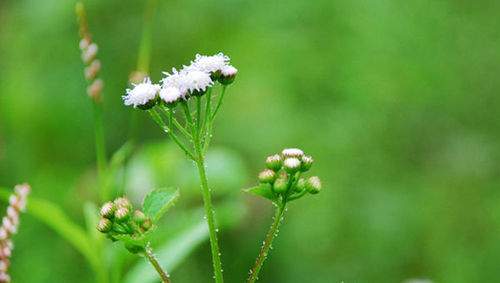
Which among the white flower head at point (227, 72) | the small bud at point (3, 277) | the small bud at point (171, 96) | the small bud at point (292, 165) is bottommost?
the small bud at point (3, 277)

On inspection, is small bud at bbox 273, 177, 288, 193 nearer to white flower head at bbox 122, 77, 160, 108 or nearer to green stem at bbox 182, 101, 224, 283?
green stem at bbox 182, 101, 224, 283

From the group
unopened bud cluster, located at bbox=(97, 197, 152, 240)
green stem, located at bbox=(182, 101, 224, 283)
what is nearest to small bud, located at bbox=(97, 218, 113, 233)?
unopened bud cluster, located at bbox=(97, 197, 152, 240)

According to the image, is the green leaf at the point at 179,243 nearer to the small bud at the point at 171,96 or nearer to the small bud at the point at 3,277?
the small bud at the point at 3,277

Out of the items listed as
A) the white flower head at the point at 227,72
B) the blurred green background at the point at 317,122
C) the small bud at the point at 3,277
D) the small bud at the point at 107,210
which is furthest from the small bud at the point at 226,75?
the blurred green background at the point at 317,122

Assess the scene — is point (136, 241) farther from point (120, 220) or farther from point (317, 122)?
point (317, 122)

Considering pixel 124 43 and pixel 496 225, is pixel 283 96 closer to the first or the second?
pixel 124 43
